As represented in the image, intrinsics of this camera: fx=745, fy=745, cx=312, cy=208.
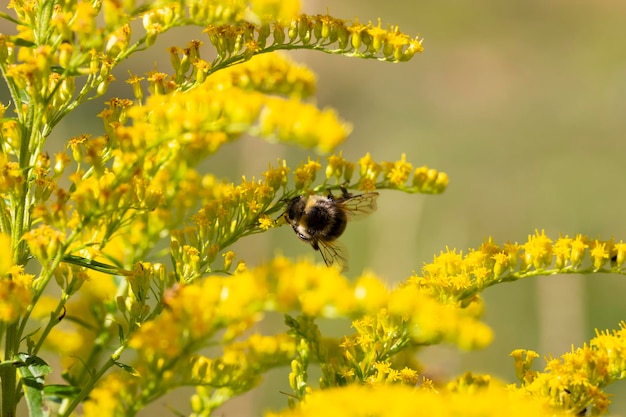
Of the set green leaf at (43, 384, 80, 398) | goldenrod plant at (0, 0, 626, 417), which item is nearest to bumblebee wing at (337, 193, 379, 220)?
goldenrod plant at (0, 0, 626, 417)

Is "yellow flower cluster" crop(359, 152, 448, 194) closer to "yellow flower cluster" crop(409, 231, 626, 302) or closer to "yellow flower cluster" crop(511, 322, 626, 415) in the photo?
"yellow flower cluster" crop(409, 231, 626, 302)

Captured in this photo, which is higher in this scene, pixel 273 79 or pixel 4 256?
pixel 273 79

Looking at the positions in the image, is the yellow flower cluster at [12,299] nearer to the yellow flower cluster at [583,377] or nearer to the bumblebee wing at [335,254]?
the yellow flower cluster at [583,377]

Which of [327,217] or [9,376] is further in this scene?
[327,217]

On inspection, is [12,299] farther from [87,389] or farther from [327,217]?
[327,217]

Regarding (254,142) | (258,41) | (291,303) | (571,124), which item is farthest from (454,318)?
(571,124)

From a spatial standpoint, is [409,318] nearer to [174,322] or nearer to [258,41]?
[174,322]

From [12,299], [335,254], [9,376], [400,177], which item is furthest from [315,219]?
[12,299]
